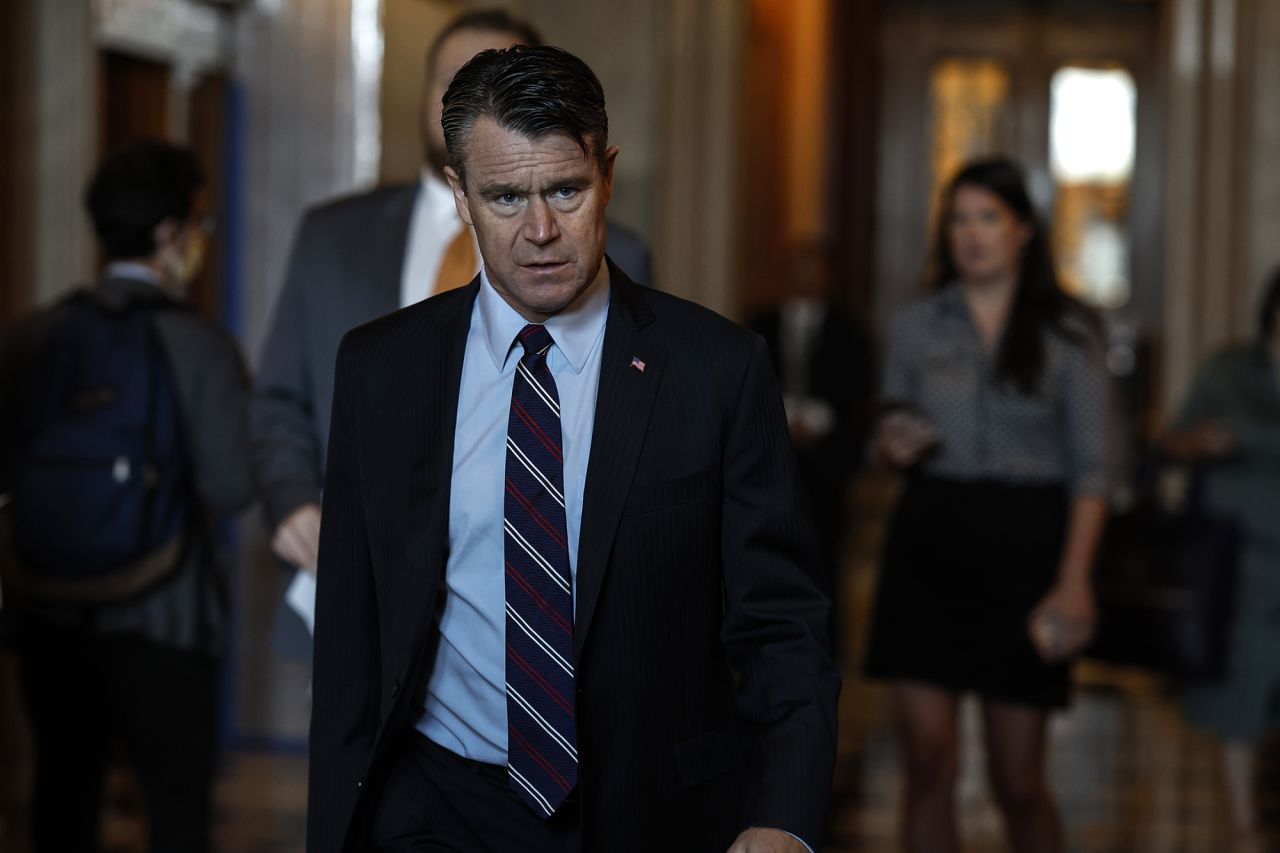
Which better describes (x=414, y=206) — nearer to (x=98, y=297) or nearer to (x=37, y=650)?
(x=98, y=297)

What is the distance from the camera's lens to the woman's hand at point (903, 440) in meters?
4.80

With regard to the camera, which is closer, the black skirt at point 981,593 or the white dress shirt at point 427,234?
the white dress shirt at point 427,234

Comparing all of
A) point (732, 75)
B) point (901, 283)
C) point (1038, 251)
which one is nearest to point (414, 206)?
point (1038, 251)

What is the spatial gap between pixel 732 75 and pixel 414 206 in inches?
209

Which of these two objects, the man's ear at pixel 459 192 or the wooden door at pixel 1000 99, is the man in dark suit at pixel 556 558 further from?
the wooden door at pixel 1000 99

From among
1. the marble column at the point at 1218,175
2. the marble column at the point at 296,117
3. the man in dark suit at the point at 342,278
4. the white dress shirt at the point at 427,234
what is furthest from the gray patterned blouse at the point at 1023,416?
the marble column at the point at 1218,175

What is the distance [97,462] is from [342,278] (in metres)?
1.00

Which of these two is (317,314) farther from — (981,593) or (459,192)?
(981,593)

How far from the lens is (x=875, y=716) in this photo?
356 inches

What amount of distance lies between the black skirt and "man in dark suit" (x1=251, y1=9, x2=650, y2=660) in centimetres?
161

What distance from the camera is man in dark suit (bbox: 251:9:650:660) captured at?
3469 millimetres

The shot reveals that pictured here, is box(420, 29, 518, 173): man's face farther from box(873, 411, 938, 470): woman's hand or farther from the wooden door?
the wooden door

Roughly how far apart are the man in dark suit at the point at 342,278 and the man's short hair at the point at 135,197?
0.81 metres

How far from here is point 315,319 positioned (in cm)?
358
